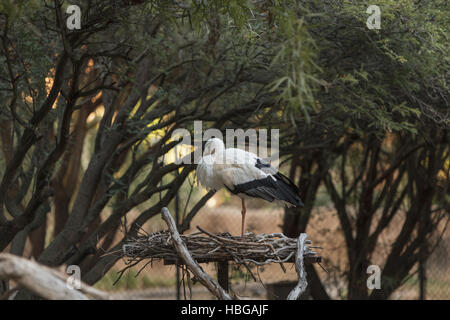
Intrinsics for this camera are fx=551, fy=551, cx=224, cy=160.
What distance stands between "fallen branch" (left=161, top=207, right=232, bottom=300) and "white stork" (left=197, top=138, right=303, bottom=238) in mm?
646

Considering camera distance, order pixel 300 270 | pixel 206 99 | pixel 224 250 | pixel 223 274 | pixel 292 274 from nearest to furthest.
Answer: pixel 300 270 < pixel 224 250 < pixel 223 274 < pixel 206 99 < pixel 292 274

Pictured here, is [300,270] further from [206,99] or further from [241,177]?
[206,99]

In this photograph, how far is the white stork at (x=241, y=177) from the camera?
12.1 feet

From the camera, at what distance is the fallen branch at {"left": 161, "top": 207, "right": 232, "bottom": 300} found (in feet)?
8.75

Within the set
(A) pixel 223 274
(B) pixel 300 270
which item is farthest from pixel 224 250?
(B) pixel 300 270

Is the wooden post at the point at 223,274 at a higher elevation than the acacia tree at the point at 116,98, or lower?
lower

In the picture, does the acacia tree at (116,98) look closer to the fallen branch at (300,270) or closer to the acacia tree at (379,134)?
the acacia tree at (379,134)

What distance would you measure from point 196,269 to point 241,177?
1.05 meters

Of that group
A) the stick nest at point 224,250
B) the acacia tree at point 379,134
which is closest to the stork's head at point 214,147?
the stick nest at point 224,250

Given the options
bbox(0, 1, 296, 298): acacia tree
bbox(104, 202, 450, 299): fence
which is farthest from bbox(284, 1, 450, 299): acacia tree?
bbox(0, 1, 296, 298): acacia tree

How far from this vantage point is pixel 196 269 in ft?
9.15

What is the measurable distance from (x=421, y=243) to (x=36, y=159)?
5.52m

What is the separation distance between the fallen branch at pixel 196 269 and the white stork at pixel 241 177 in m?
0.65
